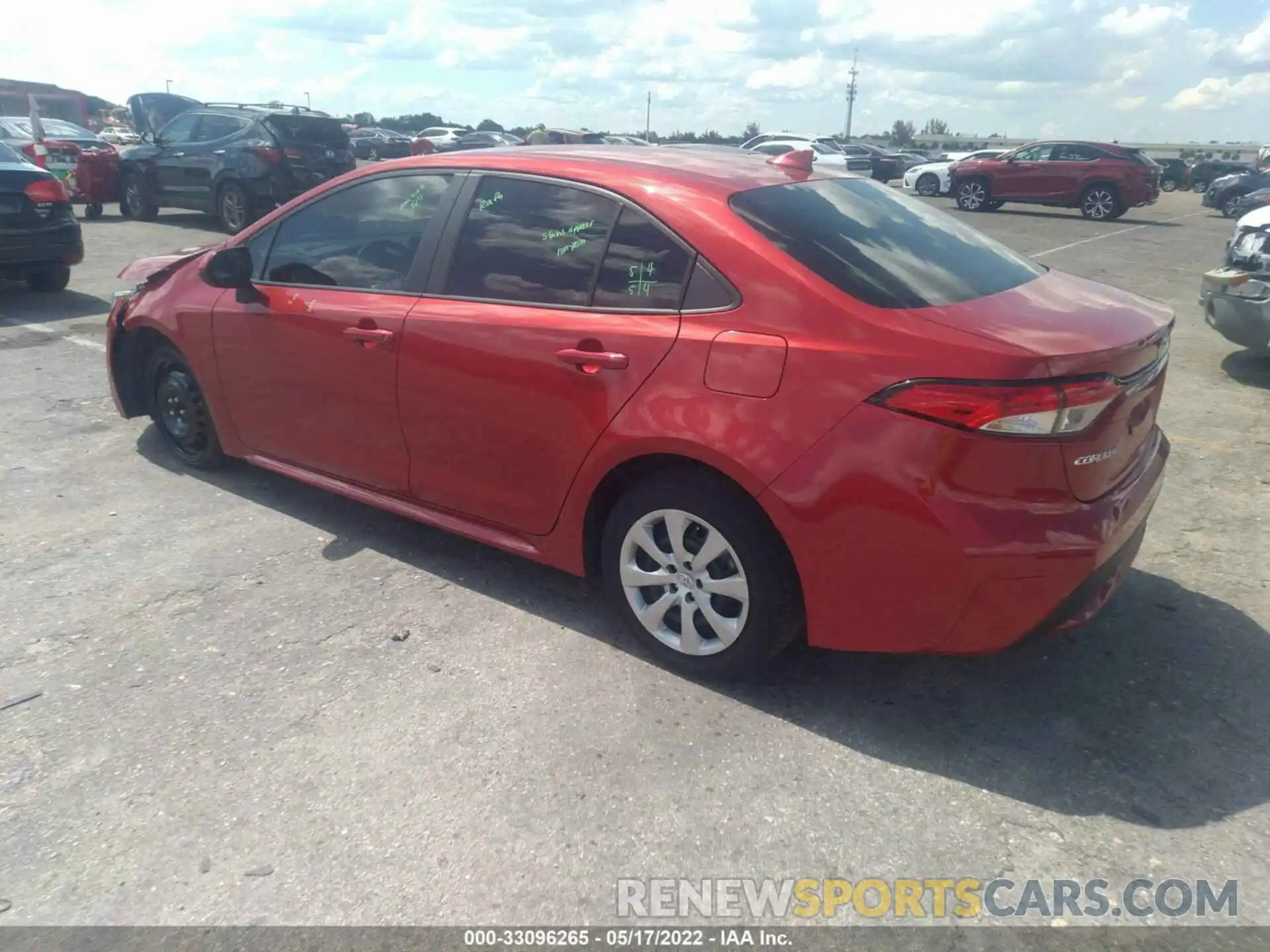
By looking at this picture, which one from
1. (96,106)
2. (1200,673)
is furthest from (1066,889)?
(96,106)

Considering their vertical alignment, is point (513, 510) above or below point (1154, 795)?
above

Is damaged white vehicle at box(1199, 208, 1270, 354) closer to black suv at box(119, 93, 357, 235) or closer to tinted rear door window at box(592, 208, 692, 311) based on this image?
tinted rear door window at box(592, 208, 692, 311)

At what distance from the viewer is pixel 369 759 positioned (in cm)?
285

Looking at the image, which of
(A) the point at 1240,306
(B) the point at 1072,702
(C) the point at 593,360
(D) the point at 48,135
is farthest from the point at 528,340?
(D) the point at 48,135

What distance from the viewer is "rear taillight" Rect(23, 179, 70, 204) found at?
344 inches

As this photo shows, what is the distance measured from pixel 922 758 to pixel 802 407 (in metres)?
1.11

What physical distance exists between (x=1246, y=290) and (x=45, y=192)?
9.90 metres

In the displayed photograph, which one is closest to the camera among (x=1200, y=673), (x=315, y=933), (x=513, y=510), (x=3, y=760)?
(x=315, y=933)

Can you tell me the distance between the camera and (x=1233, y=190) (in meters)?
25.7

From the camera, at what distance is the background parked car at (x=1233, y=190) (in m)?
25.3

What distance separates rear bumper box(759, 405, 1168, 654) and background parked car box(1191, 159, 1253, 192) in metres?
40.5

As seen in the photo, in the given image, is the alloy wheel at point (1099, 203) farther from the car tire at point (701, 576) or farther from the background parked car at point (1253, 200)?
the car tire at point (701, 576)

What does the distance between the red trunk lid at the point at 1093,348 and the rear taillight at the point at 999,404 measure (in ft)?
0.17

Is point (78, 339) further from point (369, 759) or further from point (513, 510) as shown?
point (369, 759)
